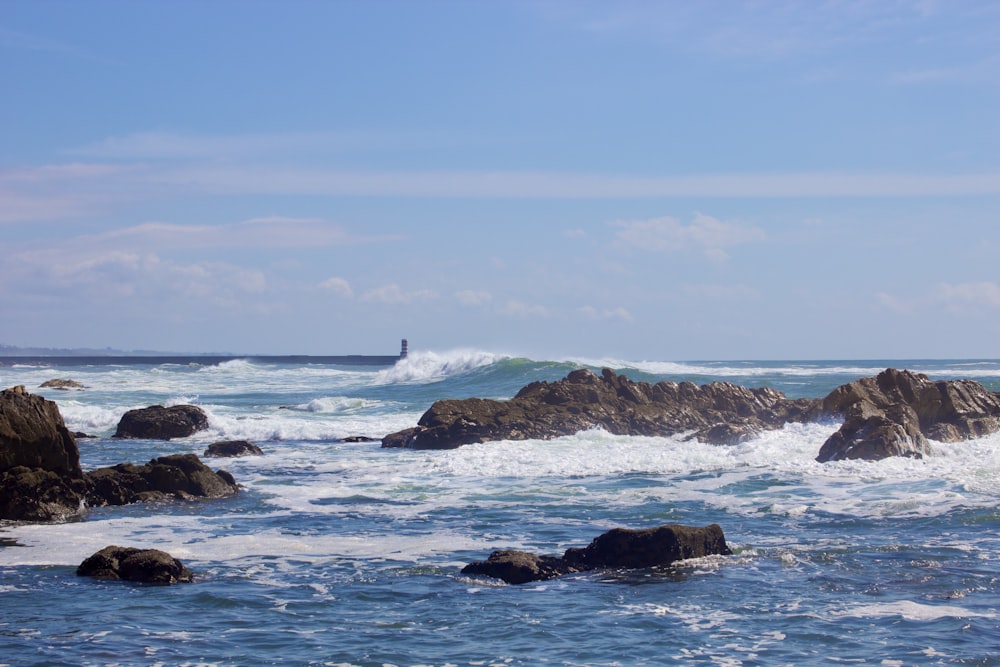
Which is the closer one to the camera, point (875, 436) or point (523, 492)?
point (523, 492)

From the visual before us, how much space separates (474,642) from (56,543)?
7.72 metres

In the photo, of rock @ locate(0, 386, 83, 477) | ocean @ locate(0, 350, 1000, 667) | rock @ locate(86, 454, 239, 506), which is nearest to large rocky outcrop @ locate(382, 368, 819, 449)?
ocean @ locate(0, 350, 1000, 667)

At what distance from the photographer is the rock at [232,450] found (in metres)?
26.8

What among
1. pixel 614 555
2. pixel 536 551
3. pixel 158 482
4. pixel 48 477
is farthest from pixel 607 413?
pixel 614 555

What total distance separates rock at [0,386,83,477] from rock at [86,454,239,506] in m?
0.85

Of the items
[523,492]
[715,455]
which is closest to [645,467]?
[715,455]

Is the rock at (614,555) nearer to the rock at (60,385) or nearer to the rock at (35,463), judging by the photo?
the rock at (35,463)

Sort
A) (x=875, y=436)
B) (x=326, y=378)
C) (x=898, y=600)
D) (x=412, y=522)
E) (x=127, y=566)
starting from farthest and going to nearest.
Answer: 1. (x=326, y=378)
2. (x=875, y=436)
3. (x=412, y=522)
4. (x=127, y=566)
5. (x=898, y=600)

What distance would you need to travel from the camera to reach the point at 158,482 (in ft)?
64.2

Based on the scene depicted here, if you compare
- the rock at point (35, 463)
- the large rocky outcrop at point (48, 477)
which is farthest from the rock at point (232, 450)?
the rock at point (35, 463)

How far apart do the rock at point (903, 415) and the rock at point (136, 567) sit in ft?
49.9

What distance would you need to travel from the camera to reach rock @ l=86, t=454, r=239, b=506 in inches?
742

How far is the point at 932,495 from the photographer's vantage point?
1834 cm

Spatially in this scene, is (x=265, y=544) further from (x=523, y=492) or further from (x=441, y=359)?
(x=441, y=359)
